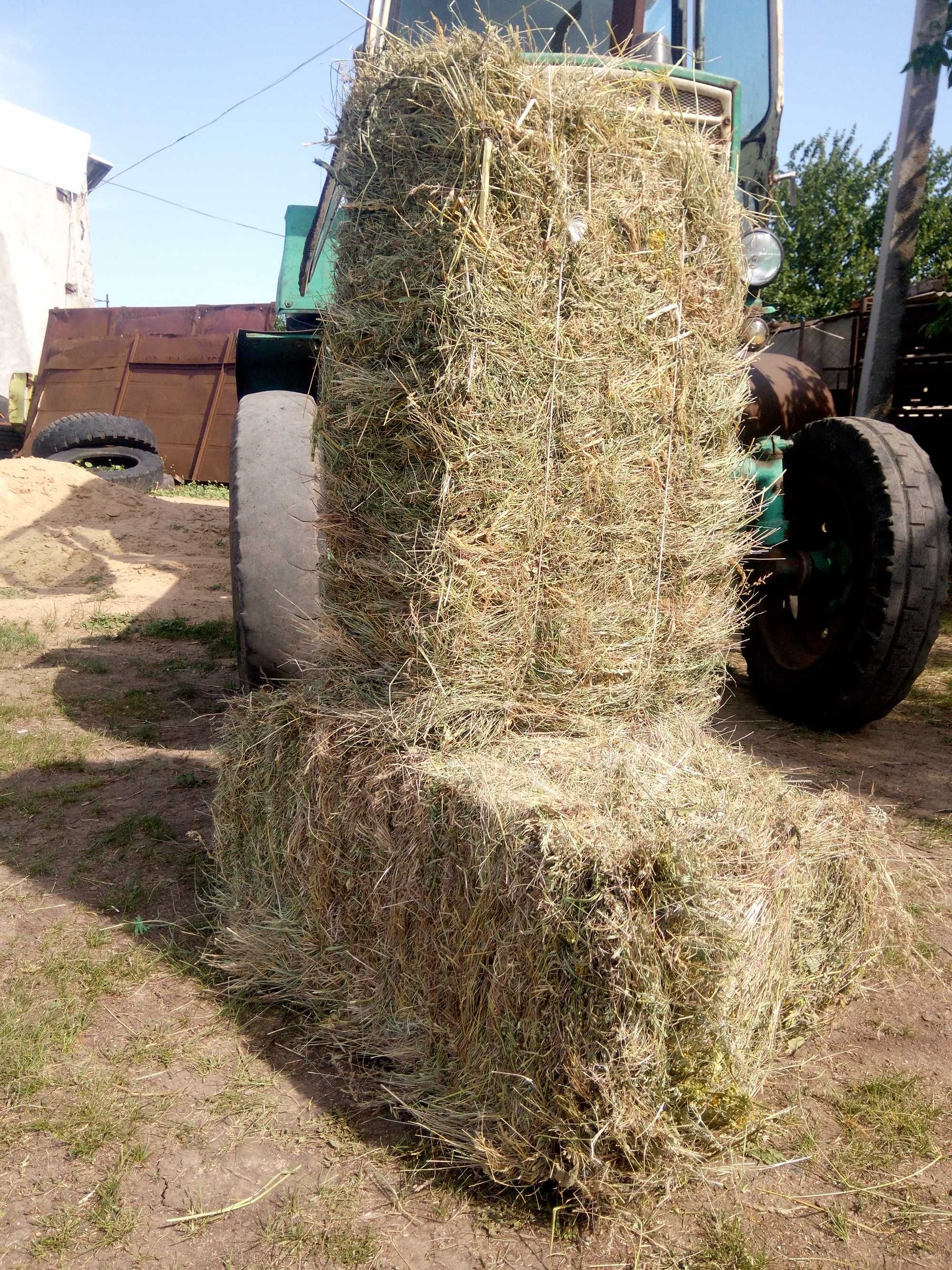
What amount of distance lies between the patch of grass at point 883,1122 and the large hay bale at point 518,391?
1035mm

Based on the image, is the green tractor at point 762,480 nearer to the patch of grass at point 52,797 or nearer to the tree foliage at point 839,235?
the patch of grass at point 52,797

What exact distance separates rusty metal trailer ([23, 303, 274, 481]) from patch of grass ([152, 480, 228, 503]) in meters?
0.15

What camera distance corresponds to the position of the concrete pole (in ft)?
25.7

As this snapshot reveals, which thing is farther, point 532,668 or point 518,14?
point 518,14

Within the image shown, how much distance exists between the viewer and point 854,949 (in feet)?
7.89

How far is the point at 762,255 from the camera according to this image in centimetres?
407

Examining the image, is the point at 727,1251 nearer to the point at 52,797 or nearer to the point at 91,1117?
the point at 91,1117

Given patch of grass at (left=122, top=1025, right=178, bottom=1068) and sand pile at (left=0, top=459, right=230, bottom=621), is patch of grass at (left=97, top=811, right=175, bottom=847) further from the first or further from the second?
sand pile at (left=0, top=459, right=230, bottom=621)

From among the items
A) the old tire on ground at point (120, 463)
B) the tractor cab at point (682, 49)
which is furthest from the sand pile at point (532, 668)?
the old tire on ground at point (120, 463)

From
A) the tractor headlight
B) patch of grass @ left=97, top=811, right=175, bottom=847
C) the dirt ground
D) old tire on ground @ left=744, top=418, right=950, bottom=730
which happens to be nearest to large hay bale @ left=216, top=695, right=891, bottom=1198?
the dirt ground

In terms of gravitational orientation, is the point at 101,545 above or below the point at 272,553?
below

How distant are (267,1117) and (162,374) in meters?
14.1

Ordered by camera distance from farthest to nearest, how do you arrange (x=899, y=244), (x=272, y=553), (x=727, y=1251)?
(x=899, y=244), (x=272, y=553), (x=727, y=1251)

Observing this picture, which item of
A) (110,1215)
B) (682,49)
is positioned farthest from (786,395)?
(110,1215)
